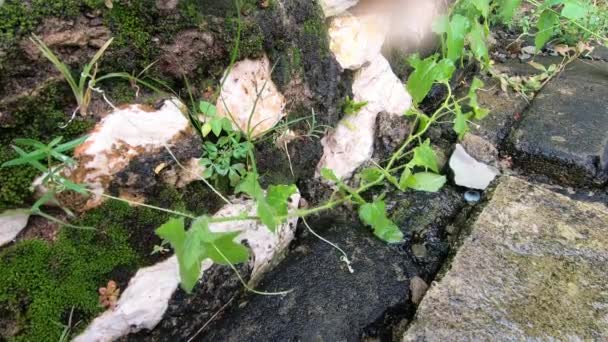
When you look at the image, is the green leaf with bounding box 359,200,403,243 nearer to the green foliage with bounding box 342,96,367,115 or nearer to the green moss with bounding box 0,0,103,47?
the green foliage with bounding box 342,96,367,115

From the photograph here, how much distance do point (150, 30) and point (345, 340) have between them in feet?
3.94

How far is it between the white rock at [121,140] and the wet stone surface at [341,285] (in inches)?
24.0

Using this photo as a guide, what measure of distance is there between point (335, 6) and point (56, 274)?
1.55 meters

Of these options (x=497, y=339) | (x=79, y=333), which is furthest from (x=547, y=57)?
(x=79, y=333)

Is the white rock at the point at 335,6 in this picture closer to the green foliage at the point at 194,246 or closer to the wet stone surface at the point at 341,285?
the wet stone surface at the point at 341,285

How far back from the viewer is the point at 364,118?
7.04 ft

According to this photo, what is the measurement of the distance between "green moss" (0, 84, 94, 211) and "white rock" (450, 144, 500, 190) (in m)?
1.60

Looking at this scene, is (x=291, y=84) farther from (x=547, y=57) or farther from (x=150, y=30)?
(x=547, y=57)

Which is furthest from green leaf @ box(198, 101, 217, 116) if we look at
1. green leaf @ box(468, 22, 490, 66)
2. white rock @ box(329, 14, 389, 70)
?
green leaf @ box(468, 22, 490, 66)

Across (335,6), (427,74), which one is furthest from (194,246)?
(335,6)

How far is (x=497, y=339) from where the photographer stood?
4.29ft

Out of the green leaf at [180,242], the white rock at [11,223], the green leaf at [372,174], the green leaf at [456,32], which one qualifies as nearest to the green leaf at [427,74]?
the green leaf at [456,32]

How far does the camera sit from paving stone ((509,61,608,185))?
6.87 ft

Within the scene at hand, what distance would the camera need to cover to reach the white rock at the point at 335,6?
197 centimetres
